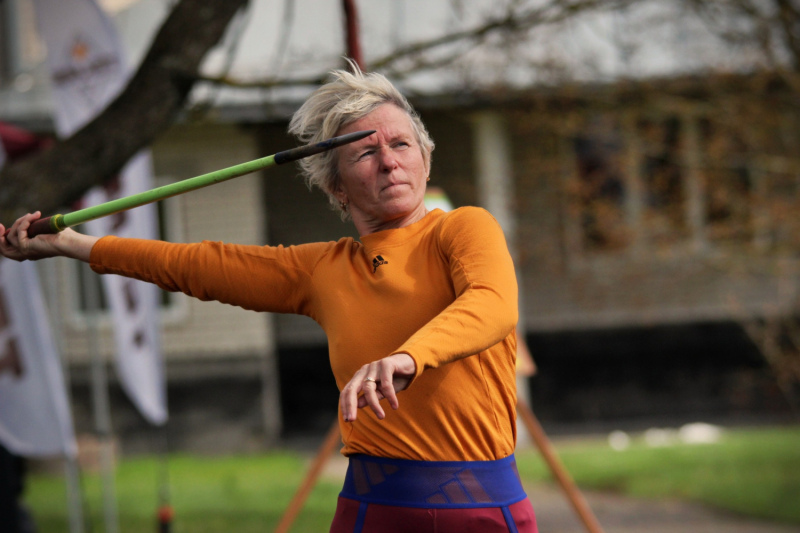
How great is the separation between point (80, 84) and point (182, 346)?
651 centimetres

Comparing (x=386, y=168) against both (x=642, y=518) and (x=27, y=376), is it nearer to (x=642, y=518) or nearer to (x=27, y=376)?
(x=27, y=376)

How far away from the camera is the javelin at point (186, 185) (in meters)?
2.07

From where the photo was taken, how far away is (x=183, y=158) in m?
12.1

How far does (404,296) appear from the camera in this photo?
2.07 m

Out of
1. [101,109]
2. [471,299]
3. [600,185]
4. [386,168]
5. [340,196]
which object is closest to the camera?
[471,299]

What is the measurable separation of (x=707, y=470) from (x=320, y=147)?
7747 mm

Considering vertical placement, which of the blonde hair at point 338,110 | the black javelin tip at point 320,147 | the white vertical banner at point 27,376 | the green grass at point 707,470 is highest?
the blonde hair at point 338,110

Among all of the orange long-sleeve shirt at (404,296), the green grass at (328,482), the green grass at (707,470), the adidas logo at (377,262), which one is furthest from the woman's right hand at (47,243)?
the green grass at (707,470)

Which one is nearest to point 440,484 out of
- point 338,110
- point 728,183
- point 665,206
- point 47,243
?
point 338,110

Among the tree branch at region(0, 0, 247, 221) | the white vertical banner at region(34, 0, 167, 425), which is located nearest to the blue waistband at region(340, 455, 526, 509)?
the tree branch at region(0, 0, 247, 221)

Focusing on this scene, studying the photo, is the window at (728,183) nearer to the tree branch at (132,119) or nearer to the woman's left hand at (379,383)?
the tree branch at (132,119)

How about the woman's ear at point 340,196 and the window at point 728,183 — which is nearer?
the woman's ear at point 340,196

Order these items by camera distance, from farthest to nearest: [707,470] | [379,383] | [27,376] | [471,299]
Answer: [707,470] < [27,376] < [471,299] < [379,383]

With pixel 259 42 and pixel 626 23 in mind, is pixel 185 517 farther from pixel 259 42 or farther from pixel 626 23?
pixel 259 42
